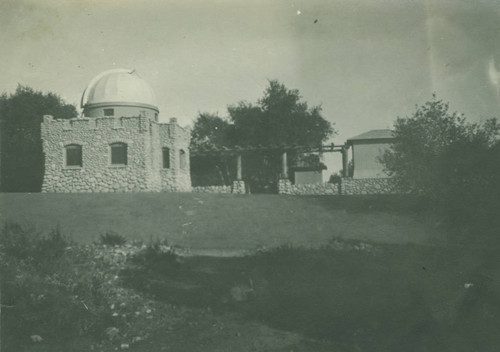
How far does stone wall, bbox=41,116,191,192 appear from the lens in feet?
101

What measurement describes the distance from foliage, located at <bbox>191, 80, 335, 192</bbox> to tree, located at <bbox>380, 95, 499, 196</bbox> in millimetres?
23597

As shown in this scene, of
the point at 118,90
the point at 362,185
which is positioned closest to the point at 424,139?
the point at 362,185

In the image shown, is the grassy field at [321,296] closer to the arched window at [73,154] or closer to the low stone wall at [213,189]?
the arched window at [73,154]

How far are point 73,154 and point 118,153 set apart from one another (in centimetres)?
319

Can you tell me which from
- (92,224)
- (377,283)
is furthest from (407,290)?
(92,224)

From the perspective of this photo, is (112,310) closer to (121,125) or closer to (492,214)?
(492,214)

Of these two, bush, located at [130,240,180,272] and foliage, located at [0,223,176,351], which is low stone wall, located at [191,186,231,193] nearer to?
bush, located at [130,240,180,272]

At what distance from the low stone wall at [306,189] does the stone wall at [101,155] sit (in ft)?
30.4

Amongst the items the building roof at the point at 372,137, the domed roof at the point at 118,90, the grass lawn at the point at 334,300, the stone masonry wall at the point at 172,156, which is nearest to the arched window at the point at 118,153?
the stone masonry wall at the point at 172,156

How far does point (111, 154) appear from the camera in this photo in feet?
102

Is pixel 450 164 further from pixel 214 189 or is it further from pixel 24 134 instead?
pixel 24 134

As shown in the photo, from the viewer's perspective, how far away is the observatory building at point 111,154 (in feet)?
101

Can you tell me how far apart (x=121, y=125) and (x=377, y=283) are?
25429 millimetres

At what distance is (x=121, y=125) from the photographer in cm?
3117
